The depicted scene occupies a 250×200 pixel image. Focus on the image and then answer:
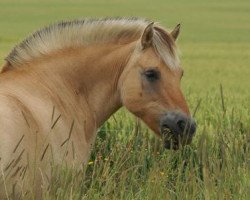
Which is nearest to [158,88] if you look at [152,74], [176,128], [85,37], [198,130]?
[152,74]

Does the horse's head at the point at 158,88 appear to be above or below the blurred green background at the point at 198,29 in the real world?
above

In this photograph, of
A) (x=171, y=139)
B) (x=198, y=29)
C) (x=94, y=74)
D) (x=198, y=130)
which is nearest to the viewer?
(x=171, y=139)

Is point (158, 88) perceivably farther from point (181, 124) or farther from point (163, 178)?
point (163, 178)

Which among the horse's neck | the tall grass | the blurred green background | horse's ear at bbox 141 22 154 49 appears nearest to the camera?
the tall grass

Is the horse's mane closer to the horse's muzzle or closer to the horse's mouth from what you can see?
the horse's muzzle

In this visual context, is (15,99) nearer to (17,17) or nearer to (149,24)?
(149,24)

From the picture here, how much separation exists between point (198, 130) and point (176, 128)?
3.42 metres

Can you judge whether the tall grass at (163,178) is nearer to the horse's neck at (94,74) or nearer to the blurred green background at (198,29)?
the horse's neck at (94,74)

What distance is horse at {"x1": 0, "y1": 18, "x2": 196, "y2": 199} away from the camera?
6797mm

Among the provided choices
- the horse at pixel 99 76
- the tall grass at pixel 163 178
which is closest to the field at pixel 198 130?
the tall grass at pixel 163 178

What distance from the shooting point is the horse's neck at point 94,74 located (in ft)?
23.3

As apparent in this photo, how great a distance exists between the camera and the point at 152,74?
274 inches

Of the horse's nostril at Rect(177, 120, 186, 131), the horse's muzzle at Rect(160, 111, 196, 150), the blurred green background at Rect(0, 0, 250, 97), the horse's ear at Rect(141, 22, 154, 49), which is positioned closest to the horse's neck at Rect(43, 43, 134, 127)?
the horse's ear at Rect(141, 22, 154, 49)

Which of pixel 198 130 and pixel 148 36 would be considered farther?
pixel 198 130
